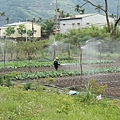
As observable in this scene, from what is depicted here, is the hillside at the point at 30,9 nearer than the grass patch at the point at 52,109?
No

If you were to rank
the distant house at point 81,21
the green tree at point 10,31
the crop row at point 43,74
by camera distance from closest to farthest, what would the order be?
the crop row at point 43,74 → the distant house at point 81,21 → the green tree at point 10,31

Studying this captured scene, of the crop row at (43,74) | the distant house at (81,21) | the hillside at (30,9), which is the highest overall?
the hillside at (30,9)

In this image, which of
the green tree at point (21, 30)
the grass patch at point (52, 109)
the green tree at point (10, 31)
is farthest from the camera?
the green tree at point (21, 30)

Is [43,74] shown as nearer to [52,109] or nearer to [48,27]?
[52,109]

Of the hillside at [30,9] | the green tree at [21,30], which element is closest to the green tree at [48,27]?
the green tree at [21,30]

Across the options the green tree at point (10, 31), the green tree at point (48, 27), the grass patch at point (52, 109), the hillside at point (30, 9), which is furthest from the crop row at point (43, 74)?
the hillside at point (30, 9)

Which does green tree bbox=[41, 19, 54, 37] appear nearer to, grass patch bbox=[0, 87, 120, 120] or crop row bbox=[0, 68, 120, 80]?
crop row bbox=[0, 68, 120, 80]

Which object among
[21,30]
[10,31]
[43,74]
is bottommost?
[43,74]

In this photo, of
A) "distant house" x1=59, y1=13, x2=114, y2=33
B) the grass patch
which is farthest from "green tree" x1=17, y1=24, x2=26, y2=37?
the grass patch

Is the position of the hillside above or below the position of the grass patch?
above

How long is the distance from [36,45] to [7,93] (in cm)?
2254

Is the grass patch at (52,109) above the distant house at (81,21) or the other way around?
the other way around

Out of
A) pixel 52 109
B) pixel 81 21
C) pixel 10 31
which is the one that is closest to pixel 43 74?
pixel 52 109

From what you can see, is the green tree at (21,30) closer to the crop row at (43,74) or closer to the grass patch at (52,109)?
the crop row at (43,74)
